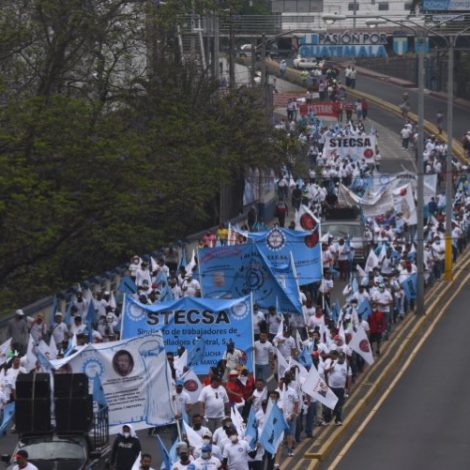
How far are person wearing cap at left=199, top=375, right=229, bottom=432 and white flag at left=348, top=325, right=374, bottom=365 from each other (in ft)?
18.8

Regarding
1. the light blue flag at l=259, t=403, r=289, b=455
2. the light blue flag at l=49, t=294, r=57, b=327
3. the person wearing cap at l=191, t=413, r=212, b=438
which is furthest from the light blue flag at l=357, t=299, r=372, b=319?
the person wearing cap at l=191, t=413, r=212, b=438

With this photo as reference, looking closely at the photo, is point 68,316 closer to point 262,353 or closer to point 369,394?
point 262,353

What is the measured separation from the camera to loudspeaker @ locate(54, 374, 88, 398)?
72.6ft

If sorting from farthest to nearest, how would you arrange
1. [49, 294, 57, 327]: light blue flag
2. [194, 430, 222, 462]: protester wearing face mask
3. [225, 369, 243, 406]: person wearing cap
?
1. [49, 294, 57, 327]: light blue flag
2. [225, 369, 243, 406]: person wearing cap
3. [194, 430, 222, 462]: protester wearing face mask

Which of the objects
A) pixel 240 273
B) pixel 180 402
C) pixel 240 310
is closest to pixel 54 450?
pixel 180 402

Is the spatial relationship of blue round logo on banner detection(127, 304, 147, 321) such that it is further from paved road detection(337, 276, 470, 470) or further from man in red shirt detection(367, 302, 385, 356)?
man in red shirt detection(367, 302, 385, 356)

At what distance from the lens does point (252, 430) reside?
22.7 meters

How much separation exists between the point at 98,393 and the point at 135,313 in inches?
181

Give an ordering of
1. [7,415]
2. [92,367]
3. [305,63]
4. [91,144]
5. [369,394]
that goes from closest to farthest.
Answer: [92,367] → [7,415] → [369,394] → [91,144] → [305,63]

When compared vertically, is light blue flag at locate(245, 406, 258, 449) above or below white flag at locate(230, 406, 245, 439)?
below

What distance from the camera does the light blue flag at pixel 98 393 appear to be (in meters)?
23.2

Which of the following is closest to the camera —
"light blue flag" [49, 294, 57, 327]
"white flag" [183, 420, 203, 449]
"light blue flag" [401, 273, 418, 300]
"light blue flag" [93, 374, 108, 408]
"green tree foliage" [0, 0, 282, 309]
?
"white flag" [183, 420, 203, 449]

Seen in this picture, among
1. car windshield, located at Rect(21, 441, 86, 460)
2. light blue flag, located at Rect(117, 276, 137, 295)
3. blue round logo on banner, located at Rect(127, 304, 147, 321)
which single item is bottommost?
light blue flag, located at Rect(117, 276, 137, 295)

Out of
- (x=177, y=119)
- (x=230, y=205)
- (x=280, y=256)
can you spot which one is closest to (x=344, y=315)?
(x=280, y=256)
